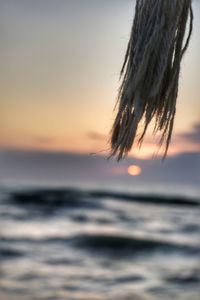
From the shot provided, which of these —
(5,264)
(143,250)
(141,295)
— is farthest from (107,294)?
(143,250)

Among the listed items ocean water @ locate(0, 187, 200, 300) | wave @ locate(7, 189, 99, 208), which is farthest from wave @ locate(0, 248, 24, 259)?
wave @ locate(7, 189, 99, 208)

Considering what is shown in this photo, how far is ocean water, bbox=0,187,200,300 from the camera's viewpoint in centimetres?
4666

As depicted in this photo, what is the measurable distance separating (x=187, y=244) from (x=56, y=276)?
1949cm

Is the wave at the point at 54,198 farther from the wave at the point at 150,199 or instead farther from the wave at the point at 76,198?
the wave at the point at 150,199

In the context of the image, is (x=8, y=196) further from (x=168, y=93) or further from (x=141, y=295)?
(x=168, y=93)

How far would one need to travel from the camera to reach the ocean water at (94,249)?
4666cm

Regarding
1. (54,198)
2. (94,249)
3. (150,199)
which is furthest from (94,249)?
(150,199)

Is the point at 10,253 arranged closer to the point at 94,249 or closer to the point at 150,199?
the point at 94,249

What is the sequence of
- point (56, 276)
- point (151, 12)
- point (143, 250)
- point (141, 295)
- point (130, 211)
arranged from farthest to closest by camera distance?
point (130, 211) → point (143, 250) → point (56, 276) → point (141, 295) → point (151, 12)

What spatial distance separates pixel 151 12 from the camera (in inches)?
97.6

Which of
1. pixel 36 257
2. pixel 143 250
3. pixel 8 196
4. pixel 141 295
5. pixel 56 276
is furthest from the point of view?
pixel 8 196

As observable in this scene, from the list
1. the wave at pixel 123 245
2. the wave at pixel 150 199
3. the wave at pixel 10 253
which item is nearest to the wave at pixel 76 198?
the wave at pixel 150 199

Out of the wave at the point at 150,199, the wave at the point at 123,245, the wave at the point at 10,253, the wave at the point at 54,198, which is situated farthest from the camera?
the wave at the point at 150,199

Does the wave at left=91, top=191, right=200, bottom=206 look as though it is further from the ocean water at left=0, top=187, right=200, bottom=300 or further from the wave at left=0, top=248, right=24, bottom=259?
the wave at left=0, top=248, right=24, bottom=259
